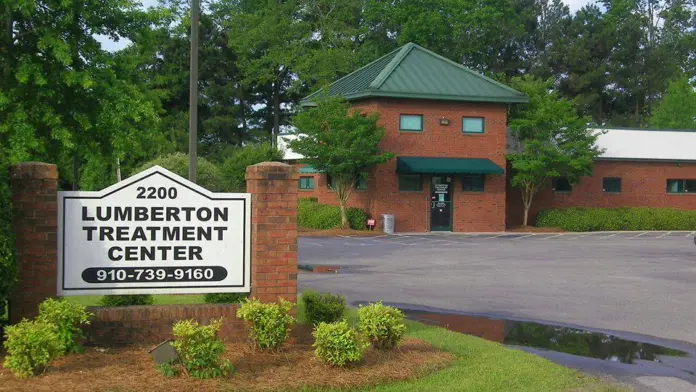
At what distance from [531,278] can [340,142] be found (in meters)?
16.2

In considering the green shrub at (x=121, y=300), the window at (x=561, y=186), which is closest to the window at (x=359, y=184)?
the window at (x=561, y=186)

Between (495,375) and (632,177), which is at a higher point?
(632,177)

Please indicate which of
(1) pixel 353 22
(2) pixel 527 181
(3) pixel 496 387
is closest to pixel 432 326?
(3) pixel 496 387

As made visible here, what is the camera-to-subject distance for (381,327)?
834 centimetres

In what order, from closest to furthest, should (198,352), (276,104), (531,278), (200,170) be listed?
(198,352) → (531,278) → (200,170) → (276,104)

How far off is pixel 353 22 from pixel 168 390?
183 ft

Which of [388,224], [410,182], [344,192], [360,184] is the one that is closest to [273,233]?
[388,224]

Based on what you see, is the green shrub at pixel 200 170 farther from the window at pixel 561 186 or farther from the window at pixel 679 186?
the window at pixel 679 186

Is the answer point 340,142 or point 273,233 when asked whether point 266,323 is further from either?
point 340,142

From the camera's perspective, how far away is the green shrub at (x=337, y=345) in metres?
7.65

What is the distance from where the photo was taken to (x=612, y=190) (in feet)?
130

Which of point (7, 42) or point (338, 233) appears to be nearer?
point (7, 42)

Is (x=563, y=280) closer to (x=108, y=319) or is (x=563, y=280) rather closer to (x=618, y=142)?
(x=108, y=319)

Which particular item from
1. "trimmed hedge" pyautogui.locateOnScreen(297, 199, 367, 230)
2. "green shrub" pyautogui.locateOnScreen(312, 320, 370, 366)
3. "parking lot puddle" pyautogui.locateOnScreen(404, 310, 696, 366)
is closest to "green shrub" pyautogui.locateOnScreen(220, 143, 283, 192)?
"trimmed hedge" pyautogui.locateOnScreen(297, 199, 367, 230)
